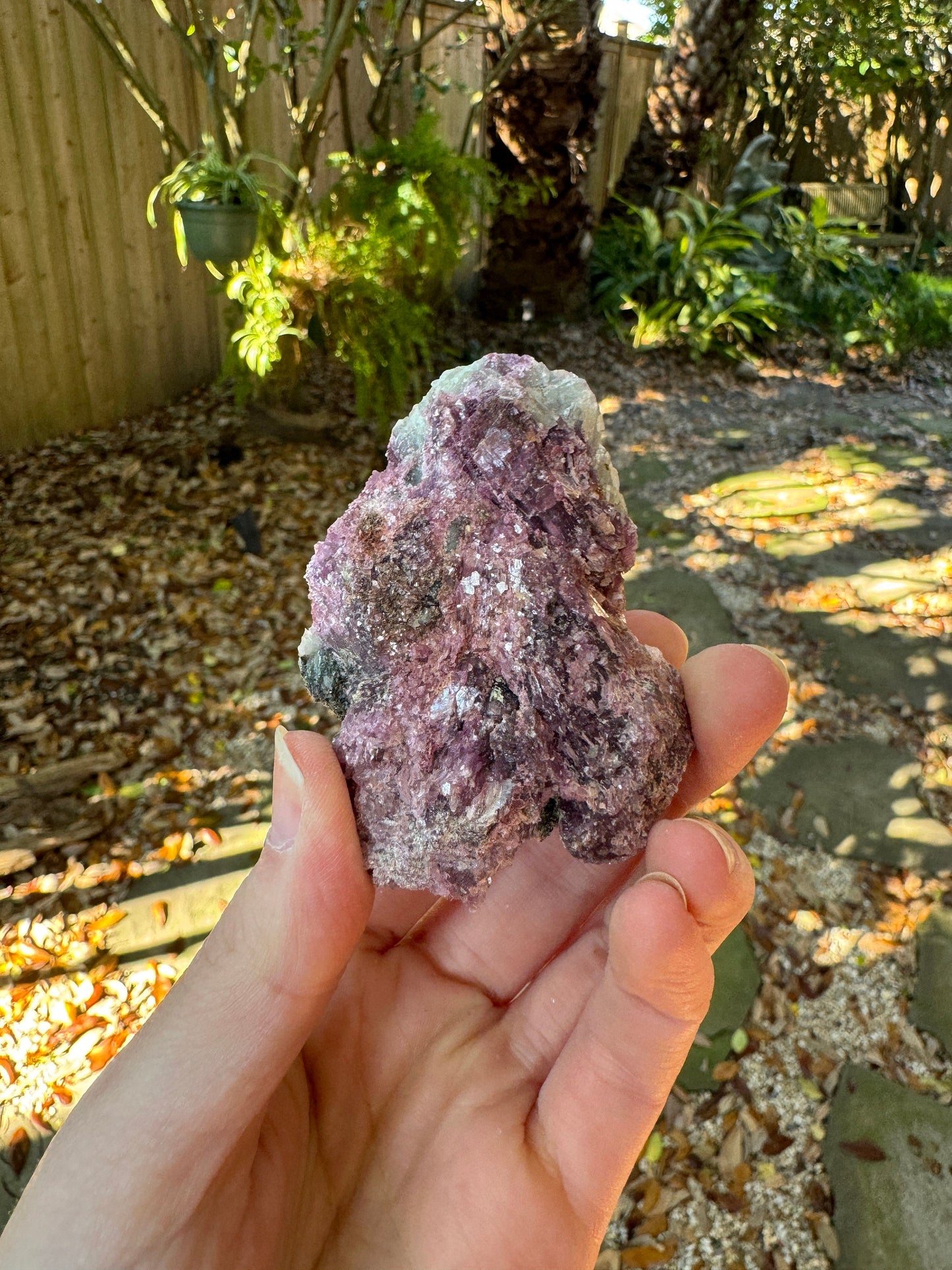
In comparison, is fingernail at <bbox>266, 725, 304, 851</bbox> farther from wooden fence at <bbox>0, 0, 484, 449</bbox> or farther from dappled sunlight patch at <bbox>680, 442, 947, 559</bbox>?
wooden fence at <bbox>0, 0, 484, 449</bbox>

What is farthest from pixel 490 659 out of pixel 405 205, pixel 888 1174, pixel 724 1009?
pixel 405 205

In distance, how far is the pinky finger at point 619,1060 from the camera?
1.49 m

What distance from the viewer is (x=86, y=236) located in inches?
197

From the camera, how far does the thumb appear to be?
4.55 feet

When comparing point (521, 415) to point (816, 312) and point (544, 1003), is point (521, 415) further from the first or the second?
point (816, 312)

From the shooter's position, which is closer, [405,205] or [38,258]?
→ [38,258]

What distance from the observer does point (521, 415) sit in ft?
5.31

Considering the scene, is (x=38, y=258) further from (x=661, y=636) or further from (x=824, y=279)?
(x=824, y=279)

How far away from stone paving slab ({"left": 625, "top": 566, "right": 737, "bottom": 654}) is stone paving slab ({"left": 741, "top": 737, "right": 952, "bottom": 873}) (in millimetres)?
731

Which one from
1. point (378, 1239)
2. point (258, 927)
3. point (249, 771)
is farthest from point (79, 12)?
point (378, 1239)

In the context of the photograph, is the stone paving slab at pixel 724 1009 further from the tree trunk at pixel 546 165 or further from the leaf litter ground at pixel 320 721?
the tree trunk at pixel 546 165

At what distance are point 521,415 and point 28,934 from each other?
7.89 ft

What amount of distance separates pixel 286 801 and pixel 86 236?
180 inches

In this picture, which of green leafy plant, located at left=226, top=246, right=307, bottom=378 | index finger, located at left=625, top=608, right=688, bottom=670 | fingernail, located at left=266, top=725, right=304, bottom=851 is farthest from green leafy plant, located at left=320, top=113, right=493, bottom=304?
fingernail, located at left=266, top=725, right=304, bottom=851
